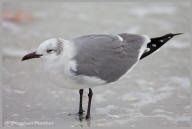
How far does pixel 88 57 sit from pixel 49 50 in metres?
0.40

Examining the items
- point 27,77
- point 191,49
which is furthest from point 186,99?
point 27,77

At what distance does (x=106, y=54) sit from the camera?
4332 mm

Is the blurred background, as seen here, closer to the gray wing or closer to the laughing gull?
the laughing gull

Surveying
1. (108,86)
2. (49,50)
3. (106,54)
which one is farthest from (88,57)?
(108,86)

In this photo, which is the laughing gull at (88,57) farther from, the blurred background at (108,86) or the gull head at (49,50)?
the blurred background at (108,86)

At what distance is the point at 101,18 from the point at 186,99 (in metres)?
2.54

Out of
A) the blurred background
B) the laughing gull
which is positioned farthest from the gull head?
the blurred background

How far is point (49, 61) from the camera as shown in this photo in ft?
13.4

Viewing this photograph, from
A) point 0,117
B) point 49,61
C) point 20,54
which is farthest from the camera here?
→ point 20,54

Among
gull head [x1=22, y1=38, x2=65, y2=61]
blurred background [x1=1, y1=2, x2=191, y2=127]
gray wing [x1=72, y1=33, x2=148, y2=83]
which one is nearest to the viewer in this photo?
gull head [x1=22, y1=38, x2=65, y2=61]

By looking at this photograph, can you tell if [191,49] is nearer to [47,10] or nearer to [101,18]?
[101,18]

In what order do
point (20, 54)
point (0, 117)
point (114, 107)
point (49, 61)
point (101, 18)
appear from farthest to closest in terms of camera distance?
point (101, 18) → point (20, 54) → point (114, 107) → point (0, 117) → point (49, 61)

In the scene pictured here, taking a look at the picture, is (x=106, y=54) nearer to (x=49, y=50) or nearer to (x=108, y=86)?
(x=49, y=50)

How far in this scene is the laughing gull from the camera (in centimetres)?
A: 408
